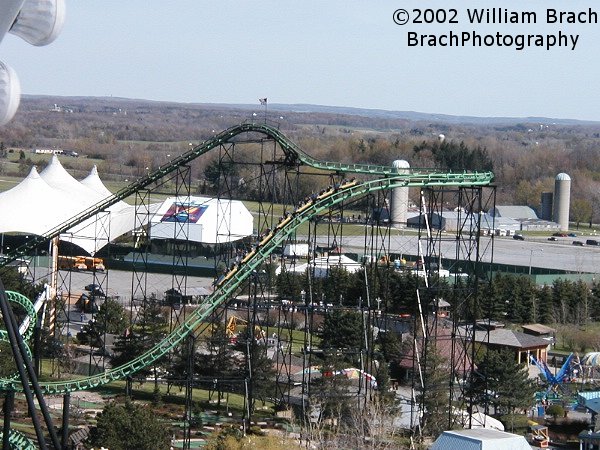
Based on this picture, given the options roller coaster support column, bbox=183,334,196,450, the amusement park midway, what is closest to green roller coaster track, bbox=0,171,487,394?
roller coaster support column, bbox=183,334,196,450

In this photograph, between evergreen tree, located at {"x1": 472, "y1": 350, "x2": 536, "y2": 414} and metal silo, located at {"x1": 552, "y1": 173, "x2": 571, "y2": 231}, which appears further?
metal silo, located at {"x1": 552, "y1": 173, "x2": 571, "y2": 231}

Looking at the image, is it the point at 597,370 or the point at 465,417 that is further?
the point at 597,370

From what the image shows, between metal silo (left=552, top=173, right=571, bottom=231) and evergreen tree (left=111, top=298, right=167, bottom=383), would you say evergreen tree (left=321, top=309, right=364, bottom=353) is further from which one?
metal silo (left=552, top=173, right=571, bottom=231)

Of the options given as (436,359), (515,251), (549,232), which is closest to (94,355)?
(436,359)

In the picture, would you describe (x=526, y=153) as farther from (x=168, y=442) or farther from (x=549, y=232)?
(x=168, y=442)

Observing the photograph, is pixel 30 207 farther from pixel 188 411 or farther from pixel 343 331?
pixel 188 411

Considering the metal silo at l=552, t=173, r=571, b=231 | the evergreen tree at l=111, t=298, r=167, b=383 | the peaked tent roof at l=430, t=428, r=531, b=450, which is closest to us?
the peaked tent roof at l=430, t=428, r=531, b=450

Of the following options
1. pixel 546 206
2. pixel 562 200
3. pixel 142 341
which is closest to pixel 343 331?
pixel 142 341
